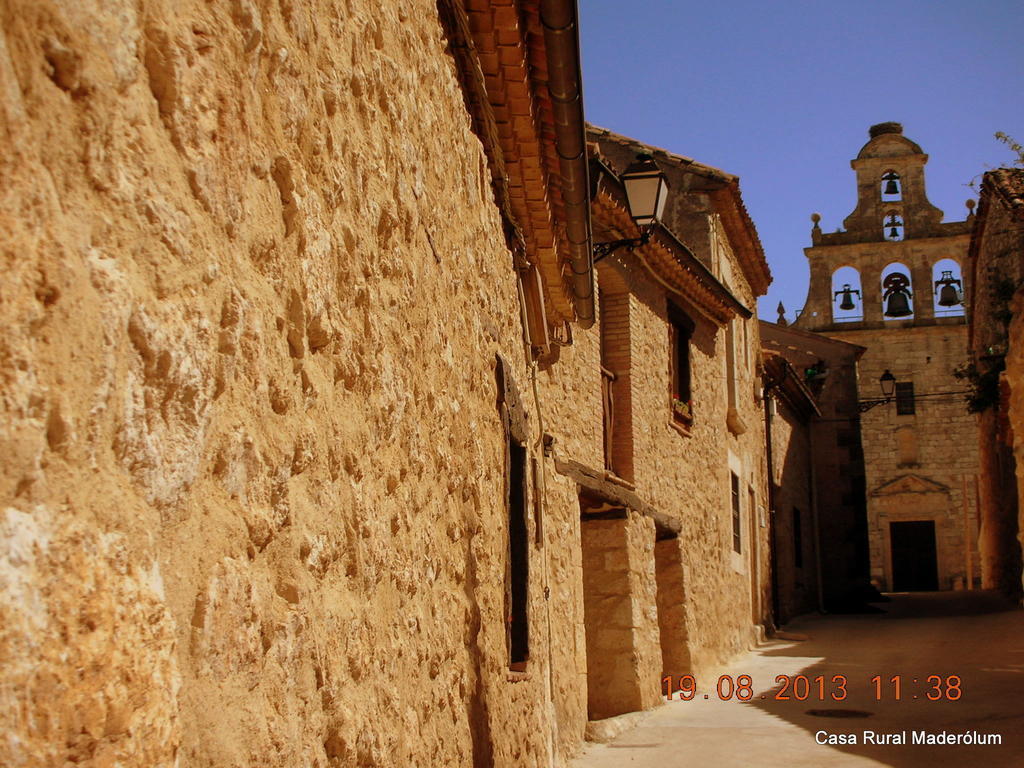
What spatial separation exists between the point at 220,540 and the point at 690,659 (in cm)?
1019

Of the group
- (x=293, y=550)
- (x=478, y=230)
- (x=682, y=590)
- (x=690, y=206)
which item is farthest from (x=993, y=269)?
(x=293, y=550)

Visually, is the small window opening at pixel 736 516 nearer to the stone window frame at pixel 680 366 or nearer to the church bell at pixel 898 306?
the stone window frame at pixel 680 366

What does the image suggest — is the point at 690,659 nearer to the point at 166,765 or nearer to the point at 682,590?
the point at 682,590

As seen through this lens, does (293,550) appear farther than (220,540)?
Yes

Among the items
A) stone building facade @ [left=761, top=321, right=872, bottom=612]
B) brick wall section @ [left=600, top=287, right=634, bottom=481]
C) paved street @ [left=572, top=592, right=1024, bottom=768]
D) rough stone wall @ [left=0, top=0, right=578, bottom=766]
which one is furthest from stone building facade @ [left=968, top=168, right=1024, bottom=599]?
rough stone wall @ [left=0, top=0, right=578, bottom=766]

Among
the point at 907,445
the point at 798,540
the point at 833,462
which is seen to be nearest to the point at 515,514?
the point at 798,540

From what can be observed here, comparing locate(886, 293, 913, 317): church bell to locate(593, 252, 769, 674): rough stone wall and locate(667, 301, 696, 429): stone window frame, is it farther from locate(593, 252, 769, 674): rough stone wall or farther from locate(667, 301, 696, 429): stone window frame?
locate(667, 301, 696, 429): stone window frame

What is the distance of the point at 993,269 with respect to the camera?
16.6 metres

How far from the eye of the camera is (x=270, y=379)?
80.4 inches

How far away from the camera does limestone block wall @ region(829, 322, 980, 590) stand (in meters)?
33.2

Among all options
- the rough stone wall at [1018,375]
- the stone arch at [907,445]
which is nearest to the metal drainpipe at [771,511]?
the rough stone wall at [1018,375]

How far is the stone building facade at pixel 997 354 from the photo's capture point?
48.1 feet

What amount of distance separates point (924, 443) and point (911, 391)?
1.74 meters

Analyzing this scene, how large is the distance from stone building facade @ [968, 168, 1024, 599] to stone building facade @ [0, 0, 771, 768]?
29.1 ft
